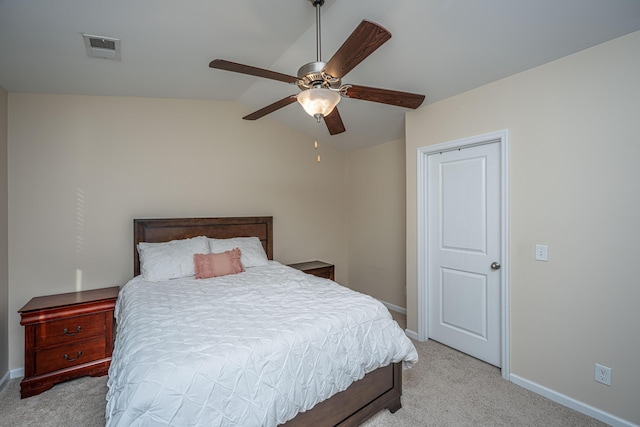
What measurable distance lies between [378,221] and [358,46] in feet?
9.75

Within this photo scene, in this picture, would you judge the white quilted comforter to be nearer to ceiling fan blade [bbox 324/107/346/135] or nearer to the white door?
the white door

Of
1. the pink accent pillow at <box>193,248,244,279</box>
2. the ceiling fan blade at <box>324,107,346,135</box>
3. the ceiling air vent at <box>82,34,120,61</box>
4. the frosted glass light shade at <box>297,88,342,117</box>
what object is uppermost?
the ceiling air vent at <box>82,34,120,61</box>

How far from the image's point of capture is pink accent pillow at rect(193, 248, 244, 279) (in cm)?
282

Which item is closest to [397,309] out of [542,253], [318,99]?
[542,253]

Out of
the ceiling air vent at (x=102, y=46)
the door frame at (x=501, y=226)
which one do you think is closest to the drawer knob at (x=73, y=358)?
the ceiling air vent at (x=102, y=46)

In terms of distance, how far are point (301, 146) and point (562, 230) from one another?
316 cm

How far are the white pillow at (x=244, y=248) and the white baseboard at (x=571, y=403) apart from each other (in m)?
2.59

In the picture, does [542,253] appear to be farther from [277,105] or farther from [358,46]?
[277,105]

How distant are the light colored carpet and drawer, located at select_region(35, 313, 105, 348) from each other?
1.23 ft

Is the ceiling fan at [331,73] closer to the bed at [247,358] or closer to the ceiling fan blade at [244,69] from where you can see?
the ceiling fan blade at [244,69]

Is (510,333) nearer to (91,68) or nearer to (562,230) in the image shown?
(562,230)

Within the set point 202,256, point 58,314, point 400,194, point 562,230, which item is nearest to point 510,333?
point 562,230

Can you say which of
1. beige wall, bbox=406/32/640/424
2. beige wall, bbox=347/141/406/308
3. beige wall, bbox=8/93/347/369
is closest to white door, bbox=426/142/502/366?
beige wall, bbox=406/32/640/424

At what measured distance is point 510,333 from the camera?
2.42 metres
